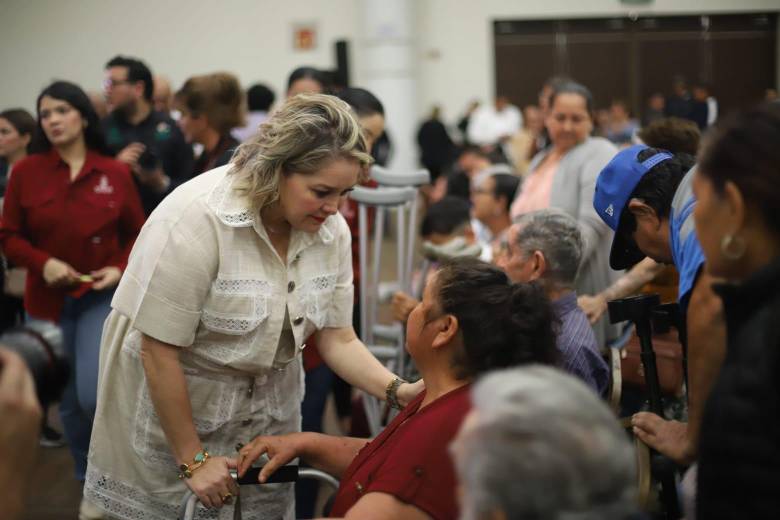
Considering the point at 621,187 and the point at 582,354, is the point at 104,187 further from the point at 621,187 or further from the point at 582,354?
the point at 621,187

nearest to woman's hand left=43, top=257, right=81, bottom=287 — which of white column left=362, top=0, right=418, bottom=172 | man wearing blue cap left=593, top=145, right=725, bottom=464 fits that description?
man wearing blue cap left=593, top=145, right=725, bottom=464

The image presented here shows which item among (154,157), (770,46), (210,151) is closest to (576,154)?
(210,151)

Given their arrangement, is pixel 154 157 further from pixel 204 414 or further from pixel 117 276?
pixel 204 414

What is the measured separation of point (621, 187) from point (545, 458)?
120 cm

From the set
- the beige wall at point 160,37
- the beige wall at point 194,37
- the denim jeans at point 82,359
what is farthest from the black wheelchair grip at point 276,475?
the beige wall at point 160,37

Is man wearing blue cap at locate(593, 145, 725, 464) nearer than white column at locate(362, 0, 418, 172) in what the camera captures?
Yes

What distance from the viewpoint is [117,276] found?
3.62 metres

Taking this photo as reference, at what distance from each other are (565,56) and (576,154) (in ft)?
40.0

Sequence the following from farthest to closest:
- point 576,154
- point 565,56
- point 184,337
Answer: point 565,56, point 576,154, point 184,337

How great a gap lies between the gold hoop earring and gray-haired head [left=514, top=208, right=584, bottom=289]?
1.41 m

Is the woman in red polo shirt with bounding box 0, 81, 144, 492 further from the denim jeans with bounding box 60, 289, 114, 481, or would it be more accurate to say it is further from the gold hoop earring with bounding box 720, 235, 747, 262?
the gold hoop earring with bounding box 720, 235, 747, 262

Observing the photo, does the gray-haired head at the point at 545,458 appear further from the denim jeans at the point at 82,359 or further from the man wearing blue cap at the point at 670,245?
the denim jeans at the point at 82,359

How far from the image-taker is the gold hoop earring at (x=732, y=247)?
1.52 meters

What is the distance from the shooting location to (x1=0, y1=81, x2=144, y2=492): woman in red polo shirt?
12.0ft
